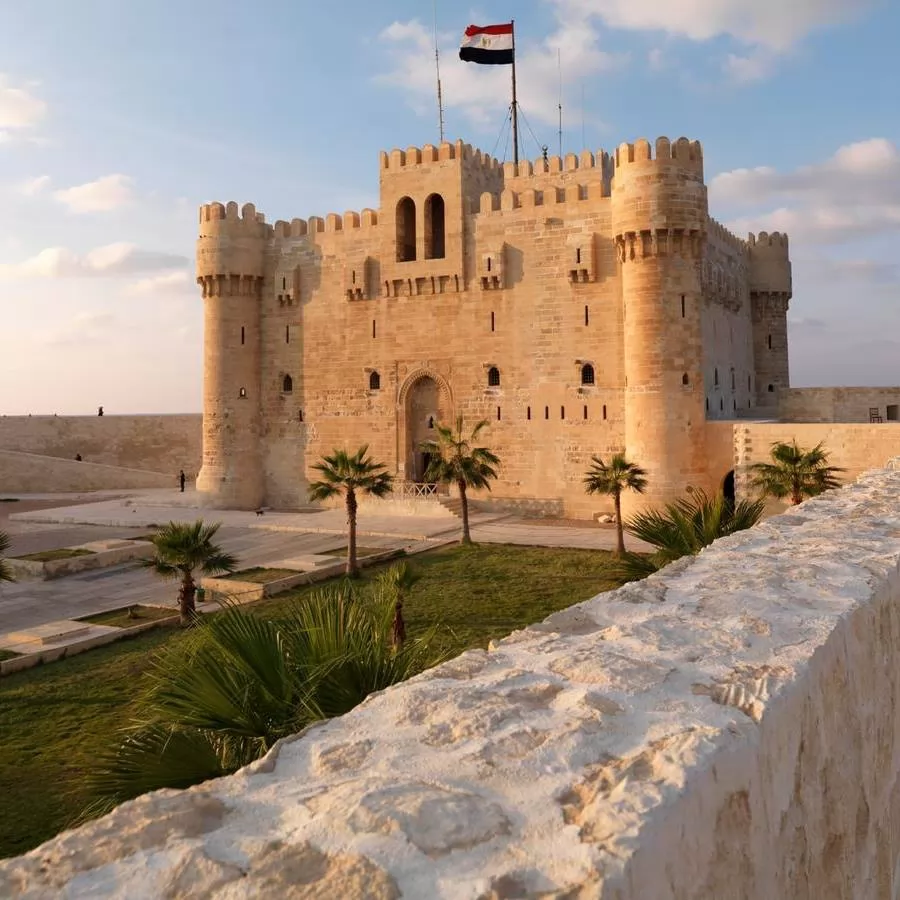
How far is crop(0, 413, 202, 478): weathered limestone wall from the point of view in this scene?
37.3 m

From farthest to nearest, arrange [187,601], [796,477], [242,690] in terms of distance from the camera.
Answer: [796,477]
[187,601]
[242,690]

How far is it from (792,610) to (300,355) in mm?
26958

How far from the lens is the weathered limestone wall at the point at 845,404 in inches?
1063

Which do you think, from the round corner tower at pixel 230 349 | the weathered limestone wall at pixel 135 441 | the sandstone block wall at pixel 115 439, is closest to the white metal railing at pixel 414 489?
the round corner tower at pixel 230 349

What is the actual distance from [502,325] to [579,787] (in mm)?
24504

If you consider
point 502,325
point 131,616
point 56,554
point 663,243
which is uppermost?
point 663,243

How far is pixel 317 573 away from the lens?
1819 centimetres

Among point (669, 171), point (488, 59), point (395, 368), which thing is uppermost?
point (488, 59)

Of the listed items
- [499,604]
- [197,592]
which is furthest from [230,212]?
[499,604]

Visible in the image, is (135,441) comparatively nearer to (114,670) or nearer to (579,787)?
(114,670)

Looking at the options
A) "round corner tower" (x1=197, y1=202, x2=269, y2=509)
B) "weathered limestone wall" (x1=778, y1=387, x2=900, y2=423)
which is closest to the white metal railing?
"round corner tower" (x1=197, y1=202, x2=269, y2=509)

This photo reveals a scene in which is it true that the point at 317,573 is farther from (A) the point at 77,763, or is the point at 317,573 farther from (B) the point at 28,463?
(B) the point at 28,463

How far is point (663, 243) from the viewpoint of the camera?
22828mm

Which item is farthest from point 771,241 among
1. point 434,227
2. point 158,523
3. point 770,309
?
point 158,523
